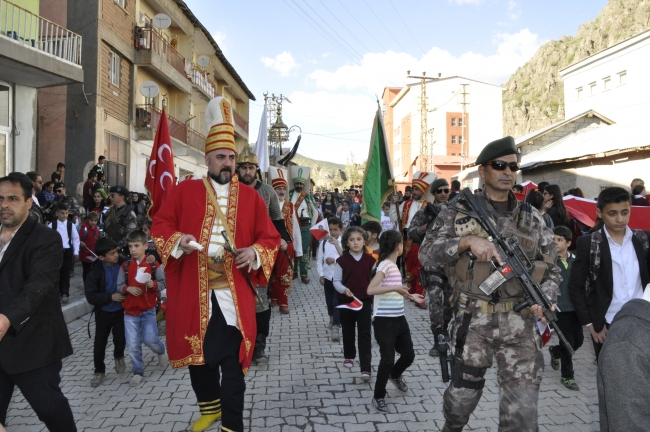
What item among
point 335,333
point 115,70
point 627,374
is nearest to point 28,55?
point 115,70

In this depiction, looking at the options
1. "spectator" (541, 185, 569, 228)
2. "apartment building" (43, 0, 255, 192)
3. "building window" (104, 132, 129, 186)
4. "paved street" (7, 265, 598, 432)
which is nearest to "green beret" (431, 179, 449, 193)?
"spectator" (541, 185, 569, 228)

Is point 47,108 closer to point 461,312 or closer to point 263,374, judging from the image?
point 263,374

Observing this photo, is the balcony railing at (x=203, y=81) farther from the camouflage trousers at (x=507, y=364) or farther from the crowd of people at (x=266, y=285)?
the camouflage trousers at (x=507, y=364)

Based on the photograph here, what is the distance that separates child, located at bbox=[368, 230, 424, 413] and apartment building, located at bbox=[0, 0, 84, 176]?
11.5 m

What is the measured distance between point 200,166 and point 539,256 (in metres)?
30.4

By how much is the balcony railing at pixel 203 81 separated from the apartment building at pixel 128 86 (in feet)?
0.23

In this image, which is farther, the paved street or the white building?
the white building

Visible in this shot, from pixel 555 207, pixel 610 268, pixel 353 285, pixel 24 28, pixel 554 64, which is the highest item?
pixel 554 64

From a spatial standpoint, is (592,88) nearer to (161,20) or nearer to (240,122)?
(240,122)

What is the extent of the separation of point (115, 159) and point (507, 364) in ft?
61.1

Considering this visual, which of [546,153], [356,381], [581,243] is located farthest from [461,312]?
[546,153]

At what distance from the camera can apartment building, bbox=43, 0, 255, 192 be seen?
17.7 m

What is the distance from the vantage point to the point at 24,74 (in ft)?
44.4

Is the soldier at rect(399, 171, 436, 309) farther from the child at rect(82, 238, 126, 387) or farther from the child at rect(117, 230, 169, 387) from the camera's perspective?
the child at rect(82, 238, 126, 387)
